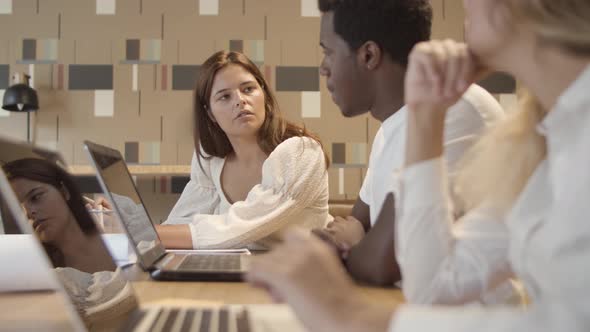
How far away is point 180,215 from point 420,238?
142 centimetres

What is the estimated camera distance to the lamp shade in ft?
10.8

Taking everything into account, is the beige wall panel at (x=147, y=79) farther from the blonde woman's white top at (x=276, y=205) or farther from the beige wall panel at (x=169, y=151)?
the blonde woman's white top at (x=276, y=205)

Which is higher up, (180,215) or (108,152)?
(108,152)

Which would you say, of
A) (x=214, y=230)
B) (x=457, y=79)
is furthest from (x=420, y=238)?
(x=214, y=230)

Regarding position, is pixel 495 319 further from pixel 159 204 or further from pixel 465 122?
pixel 159 204

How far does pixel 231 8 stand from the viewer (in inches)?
147

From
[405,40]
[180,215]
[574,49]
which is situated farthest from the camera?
[180,215]

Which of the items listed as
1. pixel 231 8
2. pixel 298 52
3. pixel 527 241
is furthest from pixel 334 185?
pixel 527 241

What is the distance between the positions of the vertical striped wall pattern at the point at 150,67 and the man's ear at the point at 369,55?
2.66m

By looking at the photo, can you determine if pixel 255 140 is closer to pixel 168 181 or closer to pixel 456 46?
pixel 456 46

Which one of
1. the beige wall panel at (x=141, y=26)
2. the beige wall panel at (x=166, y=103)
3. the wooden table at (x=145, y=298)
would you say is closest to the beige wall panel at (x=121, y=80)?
the beige wall panel at (x=166, y=103)

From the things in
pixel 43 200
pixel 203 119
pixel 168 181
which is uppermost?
pixel 203 119

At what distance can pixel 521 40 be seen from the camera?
0.50 m

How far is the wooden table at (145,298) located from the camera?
2.03 ft
